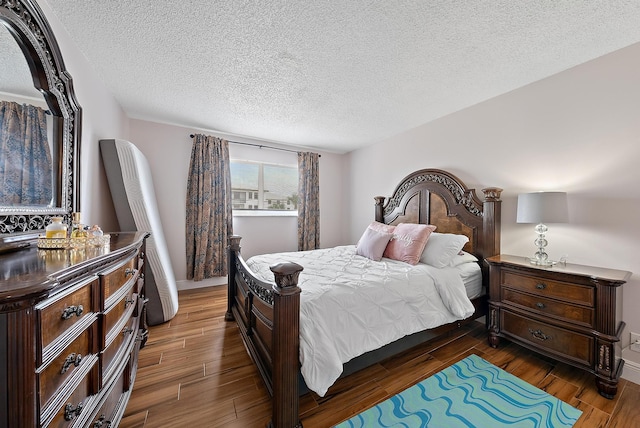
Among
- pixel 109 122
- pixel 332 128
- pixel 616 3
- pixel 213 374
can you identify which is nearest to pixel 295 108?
pixel 332 128

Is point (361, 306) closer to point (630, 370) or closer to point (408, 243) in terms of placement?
point (408, 243)

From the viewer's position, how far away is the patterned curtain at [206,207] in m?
3.59

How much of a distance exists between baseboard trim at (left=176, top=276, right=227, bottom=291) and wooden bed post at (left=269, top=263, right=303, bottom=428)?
2867mm

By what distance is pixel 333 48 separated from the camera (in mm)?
1840

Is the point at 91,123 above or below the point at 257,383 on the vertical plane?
above

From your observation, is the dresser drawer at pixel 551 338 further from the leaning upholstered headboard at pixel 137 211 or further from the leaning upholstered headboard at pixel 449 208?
the leaning upholstered headboard at pixel 137 211

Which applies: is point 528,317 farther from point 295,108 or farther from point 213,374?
point 295,108

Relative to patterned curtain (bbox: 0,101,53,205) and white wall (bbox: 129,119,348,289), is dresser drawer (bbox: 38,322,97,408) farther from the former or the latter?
white wall (bbox: 129,119,348,289)

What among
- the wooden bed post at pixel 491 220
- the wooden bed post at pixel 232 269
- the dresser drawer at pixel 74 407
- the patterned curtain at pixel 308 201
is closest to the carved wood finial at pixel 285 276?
the dresser drawer at pixel 74 407

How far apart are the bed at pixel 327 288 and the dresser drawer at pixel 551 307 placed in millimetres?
338

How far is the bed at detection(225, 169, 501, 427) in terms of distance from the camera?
131 centimetres

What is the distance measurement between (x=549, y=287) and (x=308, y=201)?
11.0ft

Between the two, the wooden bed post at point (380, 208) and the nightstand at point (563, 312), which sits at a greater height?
the wooden bed post at point (380, 208)

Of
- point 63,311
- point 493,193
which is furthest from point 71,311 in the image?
point 493,193
